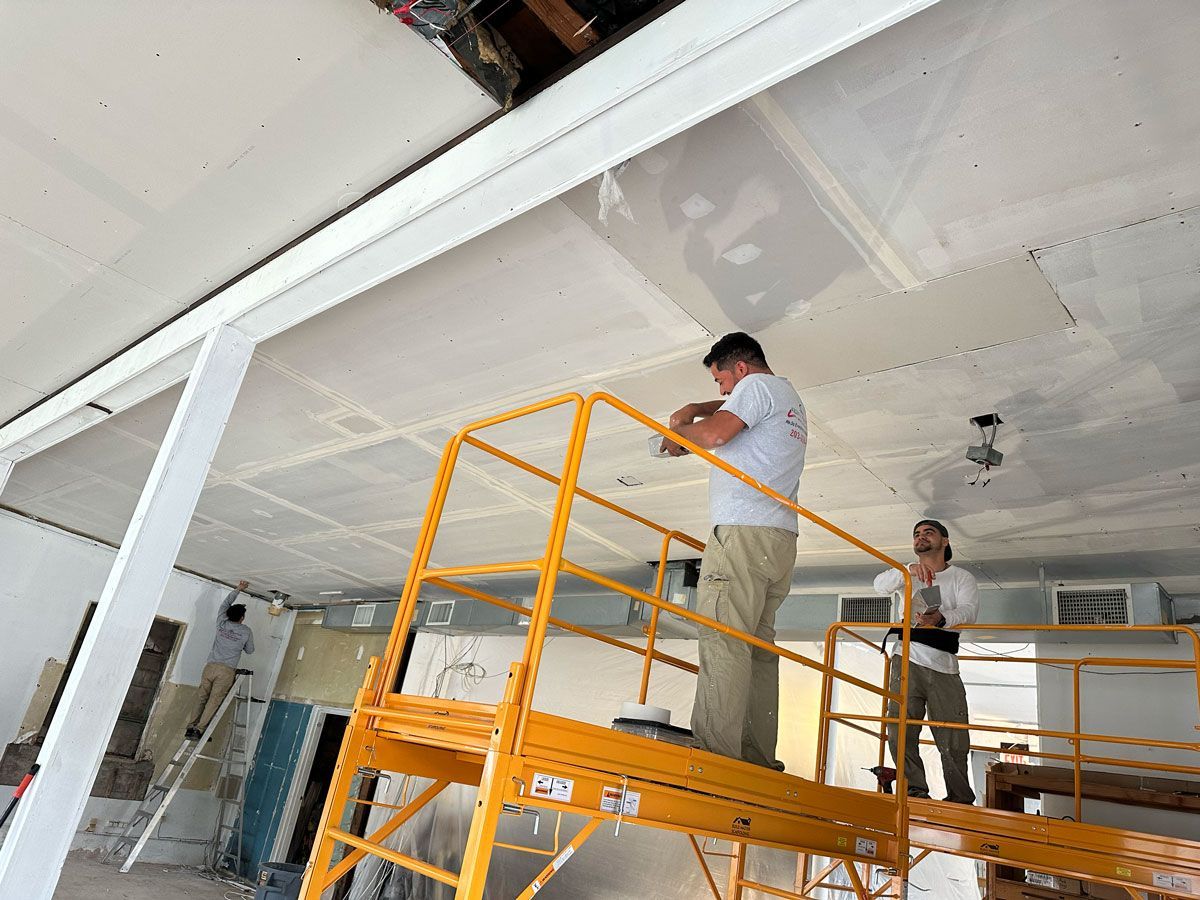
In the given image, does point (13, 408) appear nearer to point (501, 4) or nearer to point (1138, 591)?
point (501, 4)

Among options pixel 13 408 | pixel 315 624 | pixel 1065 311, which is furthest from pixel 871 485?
pixel 315 624

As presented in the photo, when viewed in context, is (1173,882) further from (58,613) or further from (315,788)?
(58,613)

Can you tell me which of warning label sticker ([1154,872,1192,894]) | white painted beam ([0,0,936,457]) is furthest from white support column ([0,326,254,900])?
warning label sticker ([1154,872,1192,894])

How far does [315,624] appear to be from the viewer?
34.1ft

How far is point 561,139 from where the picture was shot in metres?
2.52

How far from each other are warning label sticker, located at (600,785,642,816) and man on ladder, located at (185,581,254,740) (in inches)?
345

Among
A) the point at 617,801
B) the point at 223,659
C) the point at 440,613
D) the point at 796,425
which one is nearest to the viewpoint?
the point at 617,801

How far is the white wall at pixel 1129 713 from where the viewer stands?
489 centimetres

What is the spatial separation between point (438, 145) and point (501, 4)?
2.04 feet

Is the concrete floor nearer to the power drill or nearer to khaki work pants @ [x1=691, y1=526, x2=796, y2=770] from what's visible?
the power drill

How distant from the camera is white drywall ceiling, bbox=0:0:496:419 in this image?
253 cm

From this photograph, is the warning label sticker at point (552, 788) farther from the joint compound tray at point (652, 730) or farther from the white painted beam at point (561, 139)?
the white painted beam at point (561, 139)

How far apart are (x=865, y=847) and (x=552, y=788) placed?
1.64m


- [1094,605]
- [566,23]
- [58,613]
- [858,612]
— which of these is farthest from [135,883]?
[566,23]
